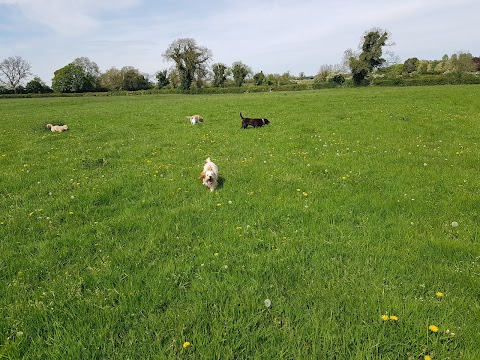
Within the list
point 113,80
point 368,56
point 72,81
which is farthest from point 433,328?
point 72,81

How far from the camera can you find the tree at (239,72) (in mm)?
98125

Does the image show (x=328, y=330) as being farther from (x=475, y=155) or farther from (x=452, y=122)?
(x=452, y=122)

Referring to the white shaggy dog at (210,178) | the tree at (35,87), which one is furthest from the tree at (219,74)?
the white shaggy dog at (210,178)

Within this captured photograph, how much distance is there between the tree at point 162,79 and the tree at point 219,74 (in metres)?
15.5

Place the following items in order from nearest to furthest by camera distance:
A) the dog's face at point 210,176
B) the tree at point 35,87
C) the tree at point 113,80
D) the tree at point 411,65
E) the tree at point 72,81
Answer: the dog's face at point 210,176, the tree at point 35,87, the tree at point 72,81, the tree at point 113,80, the tree at point 411,65

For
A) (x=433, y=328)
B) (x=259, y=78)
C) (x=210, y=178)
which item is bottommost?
(x=433, y=328)

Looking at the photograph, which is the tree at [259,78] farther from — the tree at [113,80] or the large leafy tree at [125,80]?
the tree at [113,80]

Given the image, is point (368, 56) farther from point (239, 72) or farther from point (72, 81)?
point (72, 81)

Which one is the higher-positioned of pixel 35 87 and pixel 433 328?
pixel 35 87

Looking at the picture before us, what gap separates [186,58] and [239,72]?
2057cm

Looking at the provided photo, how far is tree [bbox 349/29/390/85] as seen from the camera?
70.9m

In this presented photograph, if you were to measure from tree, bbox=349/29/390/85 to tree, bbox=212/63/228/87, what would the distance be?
42.9 m

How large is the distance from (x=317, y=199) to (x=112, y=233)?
4.34m

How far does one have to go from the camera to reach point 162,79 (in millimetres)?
100062
